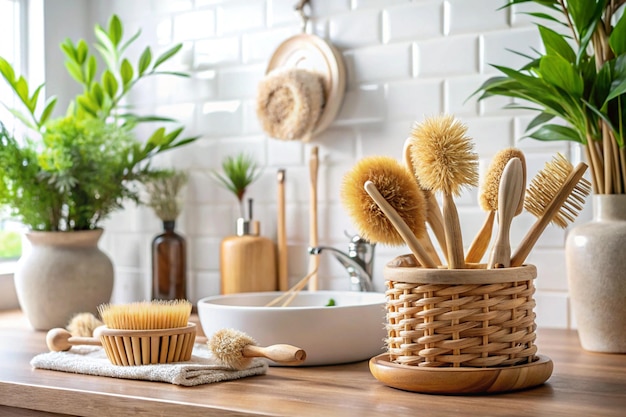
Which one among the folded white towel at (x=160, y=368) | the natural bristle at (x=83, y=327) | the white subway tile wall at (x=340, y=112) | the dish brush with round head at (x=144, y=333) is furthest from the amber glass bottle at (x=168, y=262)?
the dish brush with round head at (x=144, y=333)

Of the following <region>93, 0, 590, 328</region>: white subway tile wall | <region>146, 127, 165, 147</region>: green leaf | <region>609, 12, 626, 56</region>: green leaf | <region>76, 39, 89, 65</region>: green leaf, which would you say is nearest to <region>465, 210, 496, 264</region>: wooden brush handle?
<region>609, 12, 626, 56</region>: green leaf

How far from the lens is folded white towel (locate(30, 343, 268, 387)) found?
3.56 ft

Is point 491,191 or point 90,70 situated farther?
point 90,70

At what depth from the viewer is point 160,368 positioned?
1.10 meters

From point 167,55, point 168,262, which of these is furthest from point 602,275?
point 167,55

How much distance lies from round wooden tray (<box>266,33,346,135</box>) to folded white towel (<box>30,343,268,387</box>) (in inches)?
25.6

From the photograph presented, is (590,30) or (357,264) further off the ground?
(590,30)

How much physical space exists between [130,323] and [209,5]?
102cm

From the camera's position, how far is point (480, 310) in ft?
3.25

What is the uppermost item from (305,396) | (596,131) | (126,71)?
(126,71)

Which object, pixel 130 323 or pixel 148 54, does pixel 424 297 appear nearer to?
pixel 130 323

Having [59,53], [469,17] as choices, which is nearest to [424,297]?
[469,17]

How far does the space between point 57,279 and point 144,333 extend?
60 centimetres

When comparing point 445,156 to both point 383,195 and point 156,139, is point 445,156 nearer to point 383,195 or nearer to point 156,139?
point 383,195
